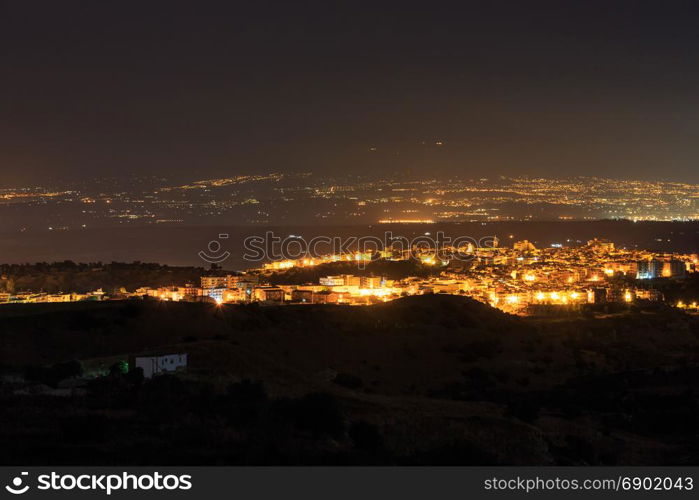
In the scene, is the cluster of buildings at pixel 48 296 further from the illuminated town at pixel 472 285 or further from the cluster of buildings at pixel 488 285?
the cluster of buildings at pixel 488 285

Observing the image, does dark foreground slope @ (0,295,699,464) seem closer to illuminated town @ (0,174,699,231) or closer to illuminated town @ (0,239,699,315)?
illuminated town @ (0,239,699,315)

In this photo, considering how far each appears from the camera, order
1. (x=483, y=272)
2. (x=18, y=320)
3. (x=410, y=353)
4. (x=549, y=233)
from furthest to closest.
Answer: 1. (x=549, y=233)
2. (x=483, y=272)
3. (x=410, y=353)
4. (x=18, y=320)

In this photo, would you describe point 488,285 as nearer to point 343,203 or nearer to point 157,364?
point 157,364

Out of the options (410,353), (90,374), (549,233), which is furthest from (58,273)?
(549,233)

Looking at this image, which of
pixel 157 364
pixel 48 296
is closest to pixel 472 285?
pixel 48 296
